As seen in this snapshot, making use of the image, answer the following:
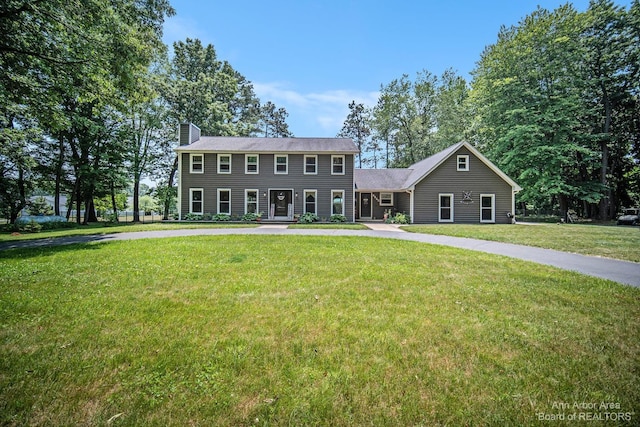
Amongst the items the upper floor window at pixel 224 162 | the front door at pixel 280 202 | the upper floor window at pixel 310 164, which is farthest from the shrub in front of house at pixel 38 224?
the upper floor window at pixel 310 164

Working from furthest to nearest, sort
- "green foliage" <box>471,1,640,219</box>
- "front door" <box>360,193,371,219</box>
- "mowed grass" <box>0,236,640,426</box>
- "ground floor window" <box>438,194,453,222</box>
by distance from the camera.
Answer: "front door" <box>360,193,371,219</box> → "green foliage" <box>471,1,640,219</box> → "ground floor window" <box>438,194,453,222</box> → "mowed grass" <box>0,236,640,426</box>

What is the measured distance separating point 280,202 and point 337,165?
5679 mm

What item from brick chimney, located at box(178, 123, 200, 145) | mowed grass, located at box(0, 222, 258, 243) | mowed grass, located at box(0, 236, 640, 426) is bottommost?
mowed grass, located at box(0, 236, 640, 426)

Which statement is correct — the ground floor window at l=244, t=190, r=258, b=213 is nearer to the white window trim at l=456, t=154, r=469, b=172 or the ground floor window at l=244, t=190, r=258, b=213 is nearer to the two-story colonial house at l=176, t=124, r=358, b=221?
the two-story colonial house at l=176, t=124, r=358, b=221

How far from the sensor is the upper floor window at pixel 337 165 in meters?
22.3

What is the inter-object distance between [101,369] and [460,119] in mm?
38052

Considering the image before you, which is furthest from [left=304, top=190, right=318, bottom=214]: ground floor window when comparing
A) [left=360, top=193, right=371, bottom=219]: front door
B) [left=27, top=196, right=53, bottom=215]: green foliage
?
[left=27, top=196, right=53, bottom=215]: green foliage

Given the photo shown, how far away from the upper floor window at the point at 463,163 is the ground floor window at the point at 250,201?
639 inches

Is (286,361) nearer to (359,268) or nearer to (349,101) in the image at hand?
(359,268)

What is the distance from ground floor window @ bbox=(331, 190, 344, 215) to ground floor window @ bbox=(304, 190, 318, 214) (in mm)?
1472

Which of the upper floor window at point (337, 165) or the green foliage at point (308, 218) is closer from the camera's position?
the green foliage at point (308, 218)

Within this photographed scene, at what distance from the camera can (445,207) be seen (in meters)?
20.9

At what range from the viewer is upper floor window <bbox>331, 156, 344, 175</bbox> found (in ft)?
73.0

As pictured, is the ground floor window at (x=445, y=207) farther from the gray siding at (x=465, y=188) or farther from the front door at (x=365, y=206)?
the front door at (x=365, y=206)
